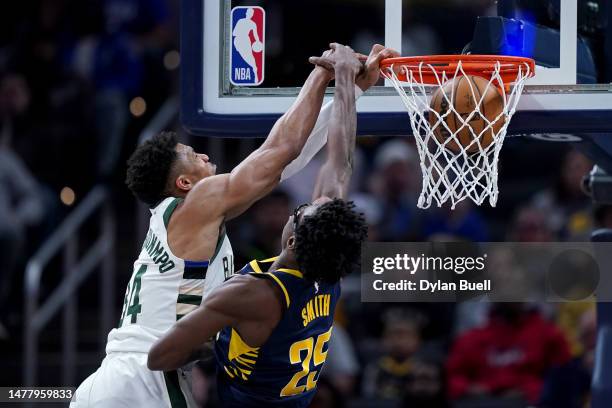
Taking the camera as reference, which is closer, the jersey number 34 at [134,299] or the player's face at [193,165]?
the jersey number 34 at [134,299]

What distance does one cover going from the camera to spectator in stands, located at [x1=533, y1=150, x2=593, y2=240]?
8.90 metres

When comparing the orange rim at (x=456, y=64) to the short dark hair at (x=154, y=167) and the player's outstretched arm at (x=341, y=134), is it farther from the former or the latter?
the short dark hair at (x=154, y=167)

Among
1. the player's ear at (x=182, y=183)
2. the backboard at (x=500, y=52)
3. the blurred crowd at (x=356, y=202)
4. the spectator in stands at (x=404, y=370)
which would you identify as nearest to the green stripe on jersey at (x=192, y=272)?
the player's ear at (x=182, y=183)

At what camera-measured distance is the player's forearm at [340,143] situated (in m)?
4.60

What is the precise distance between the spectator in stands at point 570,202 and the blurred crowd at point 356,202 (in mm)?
12

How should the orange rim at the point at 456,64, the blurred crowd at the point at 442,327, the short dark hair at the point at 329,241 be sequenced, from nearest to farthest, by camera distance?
the short dark hair at the point at 329,241 < the orange rim at the point at 456,64 < the blurred crowd at the point at 442,327

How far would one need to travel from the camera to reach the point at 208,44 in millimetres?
5258

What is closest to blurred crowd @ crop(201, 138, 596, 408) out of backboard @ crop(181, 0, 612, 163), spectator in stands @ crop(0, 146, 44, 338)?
spectator in stands @ crop(0, 146, 44, 338)

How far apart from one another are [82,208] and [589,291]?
3604 millimetres

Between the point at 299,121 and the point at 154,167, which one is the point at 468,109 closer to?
the point at 299,121

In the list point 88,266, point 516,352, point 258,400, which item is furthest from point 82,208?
point 258,400

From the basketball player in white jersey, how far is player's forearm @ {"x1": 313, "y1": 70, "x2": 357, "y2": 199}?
0.11 meters

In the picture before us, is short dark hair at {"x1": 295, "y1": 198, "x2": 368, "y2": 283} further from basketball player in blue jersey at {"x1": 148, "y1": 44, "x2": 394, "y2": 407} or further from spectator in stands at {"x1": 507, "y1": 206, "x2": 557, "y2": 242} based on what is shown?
spectator in stands at {"x1": 507, "y1": 206, "x2": 557, "y2": 242}

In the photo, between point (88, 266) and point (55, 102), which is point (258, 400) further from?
point (55, 102)
